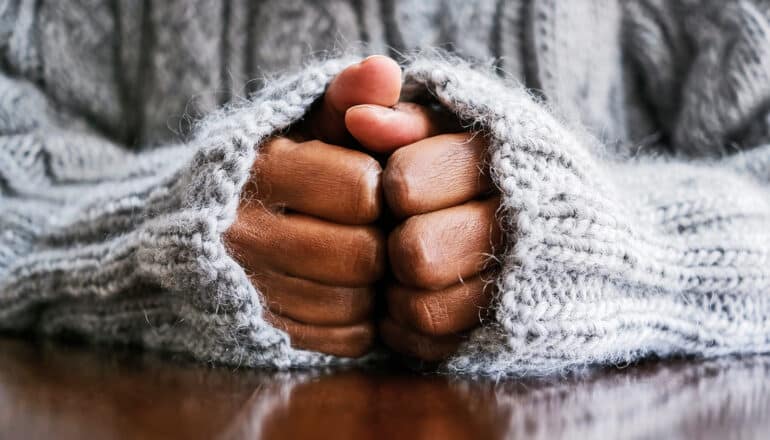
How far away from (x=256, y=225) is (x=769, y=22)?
0.64 m

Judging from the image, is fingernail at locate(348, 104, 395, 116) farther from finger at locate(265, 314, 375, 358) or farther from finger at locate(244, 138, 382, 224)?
finger at locate(265, 314, 375, 358)

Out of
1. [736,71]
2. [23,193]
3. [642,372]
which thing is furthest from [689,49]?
[23,193]

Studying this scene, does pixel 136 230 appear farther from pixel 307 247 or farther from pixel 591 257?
pixel 591 257

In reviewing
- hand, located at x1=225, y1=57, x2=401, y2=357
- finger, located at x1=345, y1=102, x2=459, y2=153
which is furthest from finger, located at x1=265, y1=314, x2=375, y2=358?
finger, located at x1=345, y1=102, x2=459, y2=153

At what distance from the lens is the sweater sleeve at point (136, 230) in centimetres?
47

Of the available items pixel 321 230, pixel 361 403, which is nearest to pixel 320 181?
pixel 321 230

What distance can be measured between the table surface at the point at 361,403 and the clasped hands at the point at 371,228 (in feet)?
0.12

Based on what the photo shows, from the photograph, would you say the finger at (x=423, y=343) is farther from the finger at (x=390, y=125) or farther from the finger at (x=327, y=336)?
the finger at (x=390, y=125)

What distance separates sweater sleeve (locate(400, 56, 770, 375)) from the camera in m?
0.45

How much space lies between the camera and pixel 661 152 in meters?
0.88

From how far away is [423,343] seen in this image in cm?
47

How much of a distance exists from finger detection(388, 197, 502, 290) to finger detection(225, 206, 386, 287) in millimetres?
19

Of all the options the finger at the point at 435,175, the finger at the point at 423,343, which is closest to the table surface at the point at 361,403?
the finger at the point at 423,343

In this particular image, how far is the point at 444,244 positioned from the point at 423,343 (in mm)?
76
